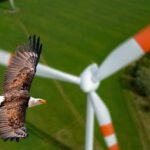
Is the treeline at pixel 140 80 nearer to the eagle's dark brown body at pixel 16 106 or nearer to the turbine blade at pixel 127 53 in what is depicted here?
the turbine blade at pixel 127 53

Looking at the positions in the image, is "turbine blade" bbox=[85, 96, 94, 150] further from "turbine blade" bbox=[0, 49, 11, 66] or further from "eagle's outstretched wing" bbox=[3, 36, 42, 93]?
"eagle's outstretched wing" bbox=[3, 36, 42, 93]

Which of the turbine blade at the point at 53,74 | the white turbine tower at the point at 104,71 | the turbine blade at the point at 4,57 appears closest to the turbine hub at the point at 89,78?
the white turbine tower at the point at 104,71

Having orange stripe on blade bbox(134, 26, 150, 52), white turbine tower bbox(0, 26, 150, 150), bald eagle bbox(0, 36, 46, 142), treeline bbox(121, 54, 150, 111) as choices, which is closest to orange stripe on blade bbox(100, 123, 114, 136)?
white turbine tower bbox(0, 26, 150, 150)

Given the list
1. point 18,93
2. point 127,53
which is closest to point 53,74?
point 127,53

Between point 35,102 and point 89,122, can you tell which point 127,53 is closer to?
point 89,122

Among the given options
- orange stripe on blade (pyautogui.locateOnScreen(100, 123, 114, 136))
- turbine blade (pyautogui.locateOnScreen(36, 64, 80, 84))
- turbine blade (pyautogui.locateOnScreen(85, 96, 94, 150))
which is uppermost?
turbine blade (pyautogui.locateOnScreen(36, 64, 80, 84))

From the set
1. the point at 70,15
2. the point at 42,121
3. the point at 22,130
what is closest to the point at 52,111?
the point at 42,121
